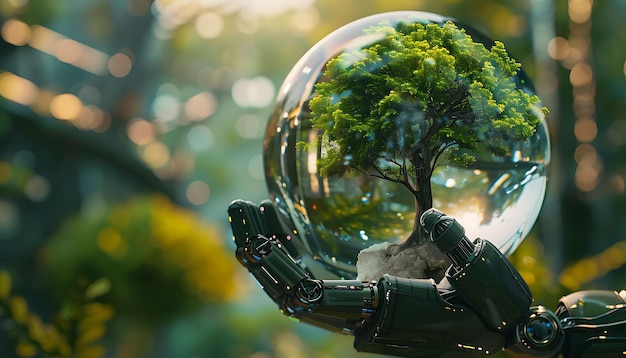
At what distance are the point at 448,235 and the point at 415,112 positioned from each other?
105 mm

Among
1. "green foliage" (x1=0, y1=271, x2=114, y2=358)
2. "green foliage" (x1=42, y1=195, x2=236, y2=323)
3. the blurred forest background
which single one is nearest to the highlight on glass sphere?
"green foliage" (x1=0, y1=271, x2=114, y2=358)

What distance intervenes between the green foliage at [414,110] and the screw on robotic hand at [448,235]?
0.05 metres

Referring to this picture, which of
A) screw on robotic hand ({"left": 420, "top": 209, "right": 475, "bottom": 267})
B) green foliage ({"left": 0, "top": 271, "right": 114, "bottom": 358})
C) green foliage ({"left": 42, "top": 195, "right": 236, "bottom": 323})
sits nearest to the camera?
screw on robotic hand ({"left": 420, "top": 209, "right": 475, "bottom": 267})

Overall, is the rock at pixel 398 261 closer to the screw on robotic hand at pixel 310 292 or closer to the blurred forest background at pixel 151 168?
the screw on robotic hand at pixel 310 292

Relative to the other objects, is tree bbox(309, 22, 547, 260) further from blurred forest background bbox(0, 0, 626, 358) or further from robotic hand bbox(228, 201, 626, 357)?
blurred forest background bbox(0, 0, 626, 358)

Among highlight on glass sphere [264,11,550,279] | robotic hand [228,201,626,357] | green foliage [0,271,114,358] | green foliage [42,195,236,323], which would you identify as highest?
highlight on glass sphere [264,11,550,279]

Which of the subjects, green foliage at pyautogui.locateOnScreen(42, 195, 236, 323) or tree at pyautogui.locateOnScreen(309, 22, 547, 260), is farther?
green foliage at pyautogui.locateOnScreen(42, 195, 236, 323)

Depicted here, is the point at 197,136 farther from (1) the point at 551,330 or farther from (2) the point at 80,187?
(1) the point at 551,330

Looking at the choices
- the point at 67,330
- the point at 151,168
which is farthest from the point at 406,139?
the point at 151,168

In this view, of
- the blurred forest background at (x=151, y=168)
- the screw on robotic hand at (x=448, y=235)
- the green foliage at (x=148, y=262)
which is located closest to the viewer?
the screw on robotic hand at (x=448, y=235)

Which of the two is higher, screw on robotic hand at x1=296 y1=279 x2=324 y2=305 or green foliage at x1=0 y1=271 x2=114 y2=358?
screw on robotic hand at x1=296 y1=279 x2=324 y2=305

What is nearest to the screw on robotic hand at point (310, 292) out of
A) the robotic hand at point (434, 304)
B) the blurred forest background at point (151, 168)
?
the robotic hand at point (434, 304)

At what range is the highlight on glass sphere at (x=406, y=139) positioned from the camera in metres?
0.57

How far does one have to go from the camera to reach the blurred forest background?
295 centimetres
